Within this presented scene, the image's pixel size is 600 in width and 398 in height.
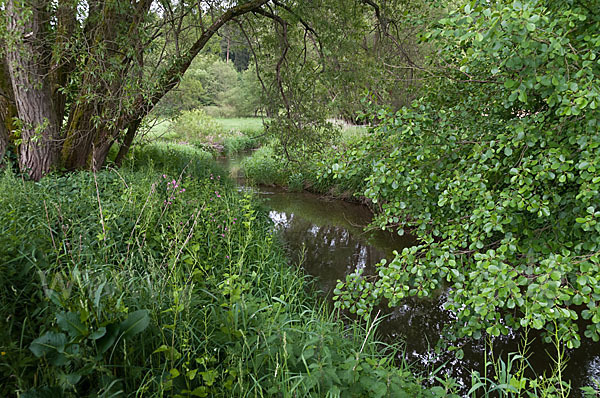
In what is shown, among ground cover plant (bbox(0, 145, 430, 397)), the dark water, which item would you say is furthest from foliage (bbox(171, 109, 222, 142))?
ground cover plant (bbox(0, 145, 430, 397))

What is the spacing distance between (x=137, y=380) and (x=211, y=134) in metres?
18.9

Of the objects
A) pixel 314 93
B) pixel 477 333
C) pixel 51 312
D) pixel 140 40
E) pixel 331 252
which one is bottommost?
pixel 331 252

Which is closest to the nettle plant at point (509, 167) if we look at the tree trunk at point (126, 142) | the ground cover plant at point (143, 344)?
the ground cover plant at point (143, 344)

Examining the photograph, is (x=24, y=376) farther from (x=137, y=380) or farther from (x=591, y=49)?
(x=591, y=49)

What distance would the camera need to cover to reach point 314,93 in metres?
6.59

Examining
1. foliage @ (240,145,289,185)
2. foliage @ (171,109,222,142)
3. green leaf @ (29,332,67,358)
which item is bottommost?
foliage @ (240,145,289,185)

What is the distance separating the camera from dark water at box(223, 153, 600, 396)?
363 centimetres

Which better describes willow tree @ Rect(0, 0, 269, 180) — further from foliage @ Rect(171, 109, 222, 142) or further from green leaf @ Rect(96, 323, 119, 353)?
foliage @ Rect(171, 109, 222, 142)

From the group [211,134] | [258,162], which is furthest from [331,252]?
[211,134]

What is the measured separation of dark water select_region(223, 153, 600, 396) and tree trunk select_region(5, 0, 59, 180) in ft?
12.2

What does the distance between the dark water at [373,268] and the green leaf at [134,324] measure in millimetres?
1737

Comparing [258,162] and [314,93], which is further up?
[314,93]

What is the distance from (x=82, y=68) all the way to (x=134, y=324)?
167 inches

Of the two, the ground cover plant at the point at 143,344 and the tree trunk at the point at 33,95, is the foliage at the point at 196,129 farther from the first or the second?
the ground cover plant at the point at 143,344
